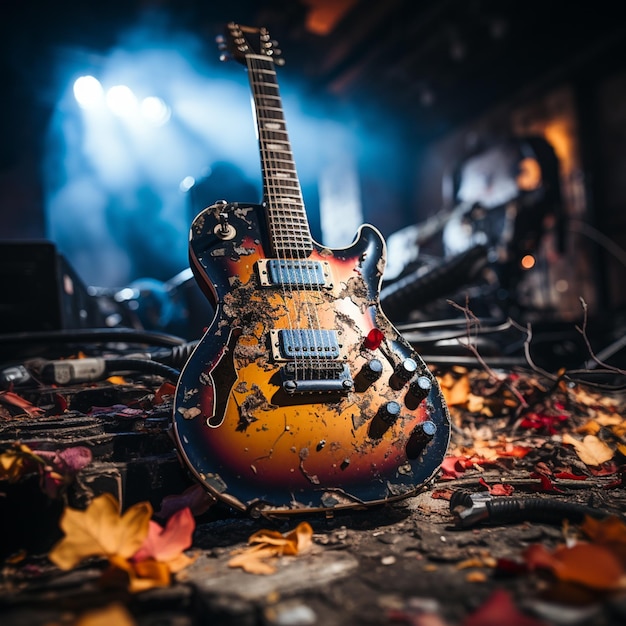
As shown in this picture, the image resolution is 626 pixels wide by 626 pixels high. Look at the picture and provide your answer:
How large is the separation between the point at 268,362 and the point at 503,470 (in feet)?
3.83

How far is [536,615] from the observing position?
881 mm

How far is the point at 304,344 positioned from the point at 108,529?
2.50ft

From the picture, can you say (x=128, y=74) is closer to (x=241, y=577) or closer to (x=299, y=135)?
(x=299, y=135)

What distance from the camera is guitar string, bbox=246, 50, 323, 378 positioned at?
63.6 inches

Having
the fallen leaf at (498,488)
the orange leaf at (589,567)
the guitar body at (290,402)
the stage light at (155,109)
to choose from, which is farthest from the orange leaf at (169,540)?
the stage light at (155,109)

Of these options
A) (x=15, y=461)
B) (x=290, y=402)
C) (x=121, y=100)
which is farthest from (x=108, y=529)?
(x=121, y=100)

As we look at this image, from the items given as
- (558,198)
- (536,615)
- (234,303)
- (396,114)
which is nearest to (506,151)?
(558,198)

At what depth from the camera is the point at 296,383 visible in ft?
4.81

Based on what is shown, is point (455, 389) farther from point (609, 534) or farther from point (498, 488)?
point (609, 534)

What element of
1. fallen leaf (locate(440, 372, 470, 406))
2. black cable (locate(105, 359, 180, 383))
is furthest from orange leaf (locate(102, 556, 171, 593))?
fallen leaf (locate(440, 372, 470, 406))

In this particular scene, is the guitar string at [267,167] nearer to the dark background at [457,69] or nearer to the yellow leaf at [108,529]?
the yellow leaf at [108,529]

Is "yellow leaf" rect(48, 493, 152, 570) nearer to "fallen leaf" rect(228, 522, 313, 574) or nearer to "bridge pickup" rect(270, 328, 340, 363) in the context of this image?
"fallen leaf" rect(228, 522, 313, 574)

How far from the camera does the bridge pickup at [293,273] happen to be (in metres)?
1.71

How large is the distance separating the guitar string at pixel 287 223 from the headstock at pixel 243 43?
0.10 meters
